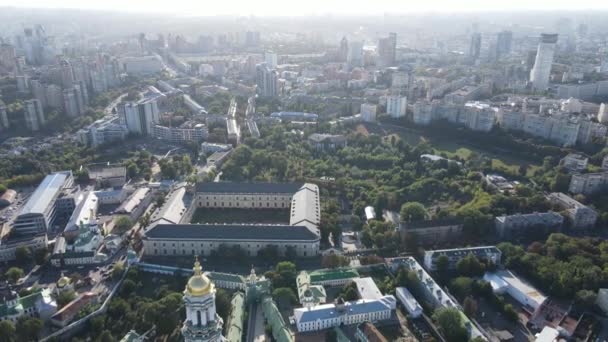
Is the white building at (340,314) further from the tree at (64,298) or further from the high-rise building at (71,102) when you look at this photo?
the high-rise building at (71,102)

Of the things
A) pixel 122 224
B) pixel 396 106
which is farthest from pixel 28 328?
pixel 396 106

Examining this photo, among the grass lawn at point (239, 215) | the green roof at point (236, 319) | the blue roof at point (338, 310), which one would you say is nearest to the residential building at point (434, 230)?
the blue roof at point (338, 310)

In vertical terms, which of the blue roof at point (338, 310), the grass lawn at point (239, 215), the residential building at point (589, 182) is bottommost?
the grass lawn at point (239, 215)

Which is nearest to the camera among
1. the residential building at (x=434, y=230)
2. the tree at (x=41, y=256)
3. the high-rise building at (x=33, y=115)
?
the tree at (x=41, y=256)

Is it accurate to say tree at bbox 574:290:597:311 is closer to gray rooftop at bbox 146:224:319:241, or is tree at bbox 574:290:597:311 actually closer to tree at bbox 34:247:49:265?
gray rooftop at bbox 146:224:319:241

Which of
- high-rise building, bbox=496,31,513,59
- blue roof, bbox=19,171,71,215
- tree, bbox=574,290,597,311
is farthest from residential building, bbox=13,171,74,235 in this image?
high-rise building, bbox=496,31,513,59

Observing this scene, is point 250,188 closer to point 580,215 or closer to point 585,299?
point 585,299
